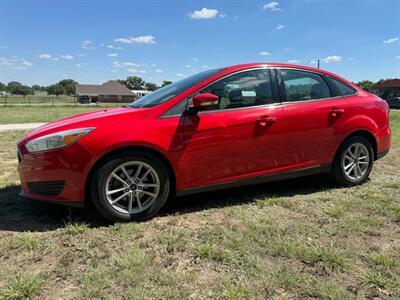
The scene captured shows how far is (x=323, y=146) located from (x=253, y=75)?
4.03 ft

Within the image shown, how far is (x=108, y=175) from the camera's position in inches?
131

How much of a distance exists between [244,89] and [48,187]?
89.2 inches

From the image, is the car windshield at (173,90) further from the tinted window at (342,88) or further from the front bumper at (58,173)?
the tinted window at (342,88)

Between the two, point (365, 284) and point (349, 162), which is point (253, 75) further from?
point (365, 284)

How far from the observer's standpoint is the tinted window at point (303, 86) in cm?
424

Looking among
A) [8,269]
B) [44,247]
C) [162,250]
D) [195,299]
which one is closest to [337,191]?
[162,250]

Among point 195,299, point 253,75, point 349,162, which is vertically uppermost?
point 253,75

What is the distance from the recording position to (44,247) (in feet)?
9.82

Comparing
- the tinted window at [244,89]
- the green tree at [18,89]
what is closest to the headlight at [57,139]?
the tinted window at [244,89]

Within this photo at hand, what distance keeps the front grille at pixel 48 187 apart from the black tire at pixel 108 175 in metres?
0.29

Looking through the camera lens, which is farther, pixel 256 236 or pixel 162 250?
pixel 256 236

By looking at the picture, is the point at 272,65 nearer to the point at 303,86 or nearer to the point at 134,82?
the point at 303,86

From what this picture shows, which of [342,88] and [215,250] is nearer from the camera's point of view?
[215,250]

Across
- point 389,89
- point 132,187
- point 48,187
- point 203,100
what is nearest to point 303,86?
point 203,100
